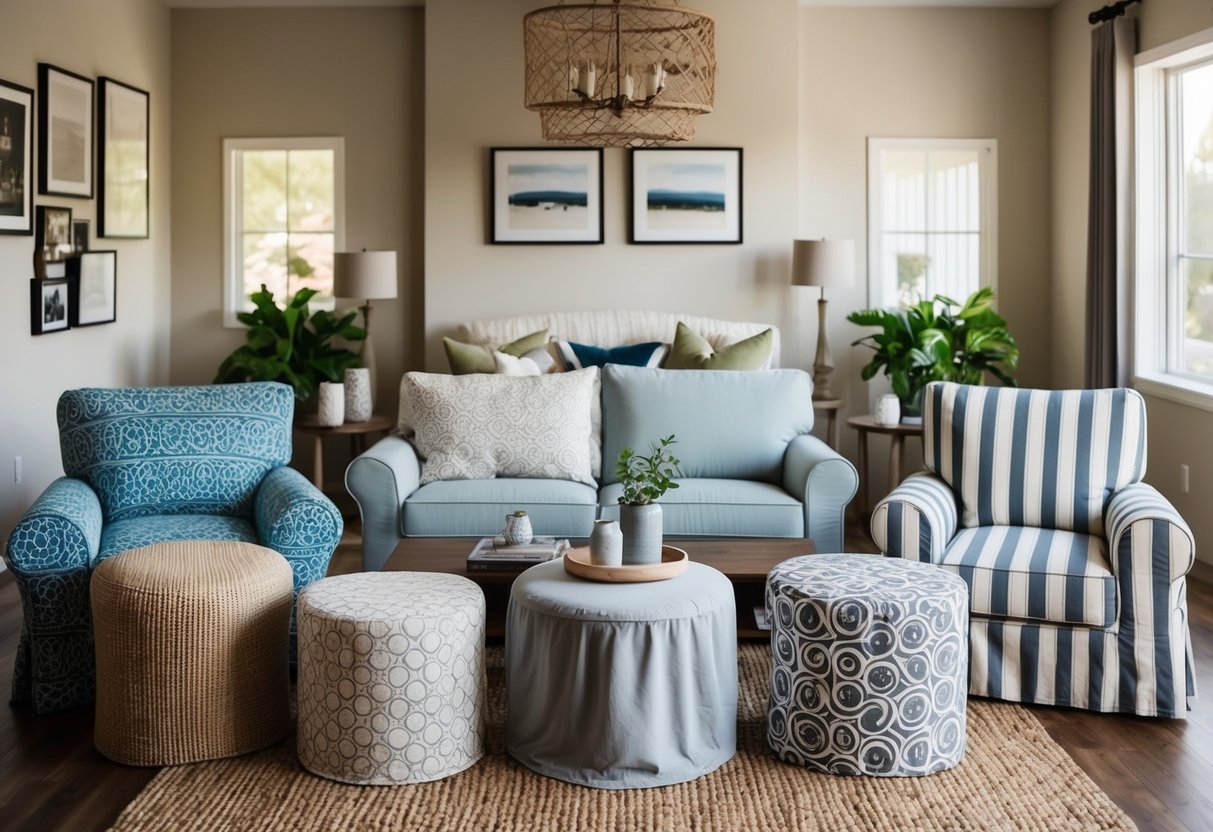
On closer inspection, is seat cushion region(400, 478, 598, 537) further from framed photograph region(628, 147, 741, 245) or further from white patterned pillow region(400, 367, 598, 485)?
framed photograph region(628, 147, 741, 245)

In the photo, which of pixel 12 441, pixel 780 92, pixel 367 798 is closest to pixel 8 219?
pixel 12 441

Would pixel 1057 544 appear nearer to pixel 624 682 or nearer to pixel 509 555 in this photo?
pixel 624 682

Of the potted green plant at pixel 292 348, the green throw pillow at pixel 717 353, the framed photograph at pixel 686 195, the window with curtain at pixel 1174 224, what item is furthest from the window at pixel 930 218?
the potted green plant at pixel 292 348

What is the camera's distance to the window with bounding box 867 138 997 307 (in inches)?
243

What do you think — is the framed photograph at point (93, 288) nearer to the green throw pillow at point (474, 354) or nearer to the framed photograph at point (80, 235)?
the framed photograph at point (80, 235)

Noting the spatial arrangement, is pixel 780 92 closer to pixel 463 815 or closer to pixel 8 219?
pixel 8 219

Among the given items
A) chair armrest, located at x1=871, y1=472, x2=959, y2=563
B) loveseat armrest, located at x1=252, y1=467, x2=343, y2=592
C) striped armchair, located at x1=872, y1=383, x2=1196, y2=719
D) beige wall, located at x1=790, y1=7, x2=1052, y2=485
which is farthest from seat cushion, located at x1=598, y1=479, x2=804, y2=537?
beige wall, located at x1=790, y1=7, x2=1052, y2=485

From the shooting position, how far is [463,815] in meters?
2.72

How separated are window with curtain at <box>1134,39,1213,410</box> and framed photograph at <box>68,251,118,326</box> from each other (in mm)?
4596

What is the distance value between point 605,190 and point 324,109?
1537 mm

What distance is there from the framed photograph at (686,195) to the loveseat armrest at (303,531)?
113 inches

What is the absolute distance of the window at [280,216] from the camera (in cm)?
623

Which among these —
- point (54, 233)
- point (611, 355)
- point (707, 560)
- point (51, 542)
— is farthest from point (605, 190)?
point (51, 542)

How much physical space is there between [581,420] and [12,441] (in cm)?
231
